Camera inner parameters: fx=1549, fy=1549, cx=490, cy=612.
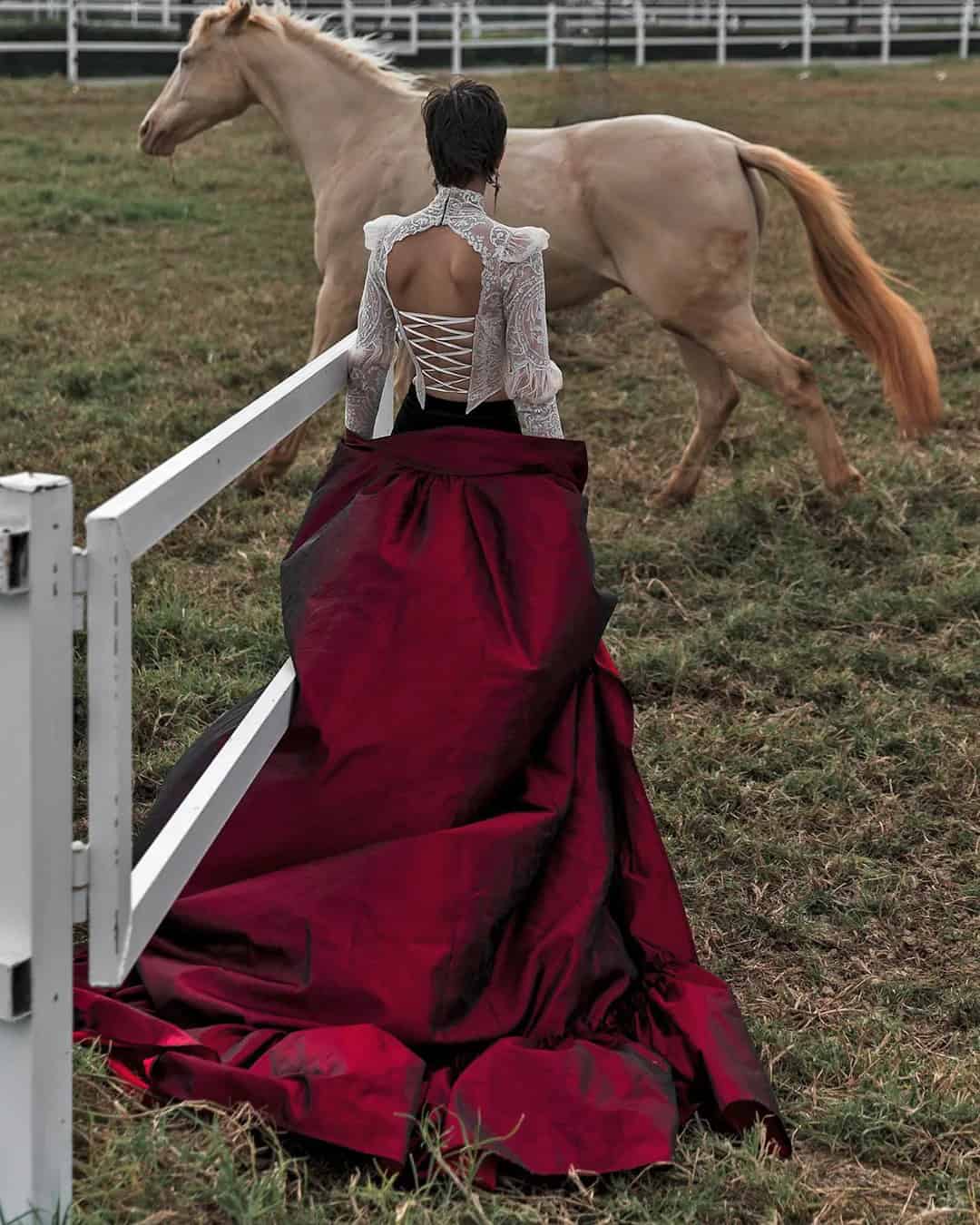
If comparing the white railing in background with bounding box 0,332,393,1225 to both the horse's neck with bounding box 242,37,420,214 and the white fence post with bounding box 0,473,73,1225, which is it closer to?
the white fence post with bounding box 0,473,73,1225

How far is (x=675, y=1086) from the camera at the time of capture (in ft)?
8.59

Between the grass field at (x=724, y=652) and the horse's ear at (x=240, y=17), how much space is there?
1568 millimetres

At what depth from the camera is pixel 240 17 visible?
261 inches

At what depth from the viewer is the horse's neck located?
6.34 meters

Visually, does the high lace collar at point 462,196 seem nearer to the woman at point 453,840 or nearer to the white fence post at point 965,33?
the woman at point 453,840


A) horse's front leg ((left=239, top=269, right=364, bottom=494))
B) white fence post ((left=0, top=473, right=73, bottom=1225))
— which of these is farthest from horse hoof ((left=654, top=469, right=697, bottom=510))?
white fence post ((left=0, top=473, right=73, bottom=1225))

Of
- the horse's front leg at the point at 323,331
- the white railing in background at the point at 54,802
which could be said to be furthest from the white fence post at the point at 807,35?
the white railing in background at the point at 54,802

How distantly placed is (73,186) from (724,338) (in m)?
7.49

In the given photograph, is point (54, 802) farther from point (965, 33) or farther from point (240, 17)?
point (965, 33)

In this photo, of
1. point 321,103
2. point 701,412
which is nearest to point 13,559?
point 701,412

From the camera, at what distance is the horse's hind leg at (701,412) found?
611cm

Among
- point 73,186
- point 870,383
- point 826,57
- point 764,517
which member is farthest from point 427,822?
point 826,57

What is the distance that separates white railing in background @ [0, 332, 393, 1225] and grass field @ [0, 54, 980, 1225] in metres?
0.20

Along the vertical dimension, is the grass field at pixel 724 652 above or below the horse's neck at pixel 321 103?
below
